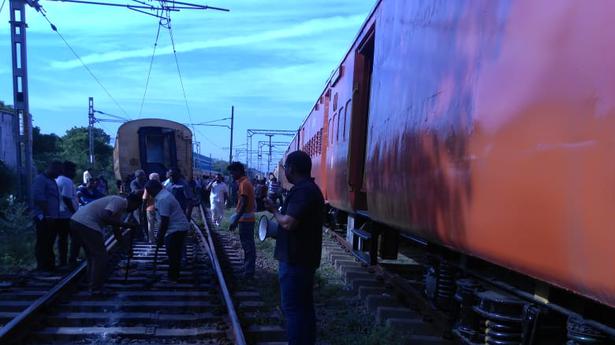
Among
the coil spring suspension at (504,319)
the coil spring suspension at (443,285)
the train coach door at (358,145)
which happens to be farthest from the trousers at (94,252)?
the coil spring suspension at (504,319)

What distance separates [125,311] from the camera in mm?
6695

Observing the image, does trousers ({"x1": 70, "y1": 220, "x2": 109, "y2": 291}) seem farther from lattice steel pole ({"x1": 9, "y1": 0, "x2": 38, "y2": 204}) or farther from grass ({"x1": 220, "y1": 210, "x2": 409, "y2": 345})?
lattice steel pole ({"x1": 9, "y1": 0, "x2": 38, "y2": 204})

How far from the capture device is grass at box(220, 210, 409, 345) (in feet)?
18.5

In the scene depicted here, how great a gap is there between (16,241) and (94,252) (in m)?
5.61

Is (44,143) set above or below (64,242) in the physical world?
above

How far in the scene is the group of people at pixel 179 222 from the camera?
448 cm

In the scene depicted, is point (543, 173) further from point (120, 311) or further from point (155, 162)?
point (155, 162)

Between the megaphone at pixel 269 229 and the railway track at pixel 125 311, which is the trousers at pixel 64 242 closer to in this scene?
the railway track at pixel 125 311

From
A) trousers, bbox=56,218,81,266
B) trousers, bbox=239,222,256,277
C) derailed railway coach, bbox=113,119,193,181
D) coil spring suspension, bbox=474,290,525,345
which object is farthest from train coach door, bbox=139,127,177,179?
coil spring suspension, bbox=474,290,525,345

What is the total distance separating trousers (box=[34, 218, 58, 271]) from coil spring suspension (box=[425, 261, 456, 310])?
19.8 feet

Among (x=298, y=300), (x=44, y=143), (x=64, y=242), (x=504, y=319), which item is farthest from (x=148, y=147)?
(x=44, y=143)

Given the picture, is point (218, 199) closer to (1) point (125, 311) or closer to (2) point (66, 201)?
(2) point (66, 201)

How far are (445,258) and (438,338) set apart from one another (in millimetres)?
787

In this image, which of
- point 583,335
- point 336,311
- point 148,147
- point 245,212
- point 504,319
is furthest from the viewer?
point 148,147
